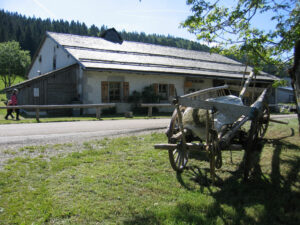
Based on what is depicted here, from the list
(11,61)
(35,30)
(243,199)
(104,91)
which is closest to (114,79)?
(104,91)

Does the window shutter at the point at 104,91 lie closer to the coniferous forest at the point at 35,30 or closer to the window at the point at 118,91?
the window at the point at 118,91

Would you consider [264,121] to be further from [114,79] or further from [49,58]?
[49,58]

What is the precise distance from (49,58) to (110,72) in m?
8.35

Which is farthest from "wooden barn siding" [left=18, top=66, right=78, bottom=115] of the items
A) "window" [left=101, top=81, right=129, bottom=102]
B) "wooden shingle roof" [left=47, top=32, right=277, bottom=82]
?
"window" [left=101, top=81, right=129, bottom=102]

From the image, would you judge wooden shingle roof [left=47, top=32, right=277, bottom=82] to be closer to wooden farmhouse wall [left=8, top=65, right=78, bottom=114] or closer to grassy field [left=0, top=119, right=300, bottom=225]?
wooden farmhouse wall [left=8, top=65, right=78, bottom=114]

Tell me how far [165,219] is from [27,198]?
180cm

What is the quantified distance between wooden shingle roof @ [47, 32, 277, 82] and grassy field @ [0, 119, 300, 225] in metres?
11.0

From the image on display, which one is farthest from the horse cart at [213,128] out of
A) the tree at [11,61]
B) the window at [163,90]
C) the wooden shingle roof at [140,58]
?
the tree at [11,61]

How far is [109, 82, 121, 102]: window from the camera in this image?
1680cm

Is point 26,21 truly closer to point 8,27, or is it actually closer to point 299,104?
point 8,27

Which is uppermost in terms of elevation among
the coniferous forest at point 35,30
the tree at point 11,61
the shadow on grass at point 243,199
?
the coniferous forest at point 35,30

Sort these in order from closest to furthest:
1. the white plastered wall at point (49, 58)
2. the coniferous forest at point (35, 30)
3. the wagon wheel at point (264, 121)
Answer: the wagon wheel at point (264, 121), the white plastered wall at point (49, 58), the coniferous forest at point (35, 30)

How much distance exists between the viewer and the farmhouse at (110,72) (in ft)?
51.4

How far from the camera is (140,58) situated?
19578 mm
